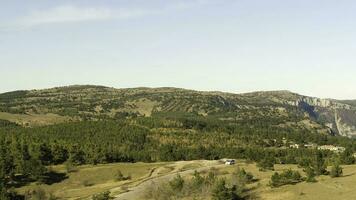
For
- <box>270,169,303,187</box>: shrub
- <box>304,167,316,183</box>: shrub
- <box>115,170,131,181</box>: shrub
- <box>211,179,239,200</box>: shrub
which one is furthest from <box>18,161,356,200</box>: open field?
<box>211,179,239,200</box>: shrub

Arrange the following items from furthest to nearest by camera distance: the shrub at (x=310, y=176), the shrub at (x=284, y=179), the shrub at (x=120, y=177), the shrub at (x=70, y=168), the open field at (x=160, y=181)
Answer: the shrub at (x=70, y=168)
the shrub at (x=120, y=177)
the shrub at (x=310, y=176)
the shrub at (x=284, y=179)
the open field at (x=160, y=181)

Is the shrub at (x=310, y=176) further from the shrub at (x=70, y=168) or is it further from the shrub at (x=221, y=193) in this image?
the shrub at (x=70, y=168)

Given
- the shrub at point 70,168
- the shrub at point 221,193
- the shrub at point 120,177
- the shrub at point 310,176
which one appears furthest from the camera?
the shrub at point 70,168

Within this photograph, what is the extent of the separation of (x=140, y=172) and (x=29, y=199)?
37.7m

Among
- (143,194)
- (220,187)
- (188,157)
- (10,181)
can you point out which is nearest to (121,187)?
(143,194)

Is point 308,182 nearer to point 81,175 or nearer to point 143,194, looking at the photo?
point 143,194

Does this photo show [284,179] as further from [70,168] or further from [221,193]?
[70,168]

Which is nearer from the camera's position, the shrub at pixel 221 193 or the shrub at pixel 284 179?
the shrub at pixel 221 193

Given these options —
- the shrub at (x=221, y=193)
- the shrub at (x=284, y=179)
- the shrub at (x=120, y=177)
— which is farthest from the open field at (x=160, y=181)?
the shrub at (x=221, y=193)

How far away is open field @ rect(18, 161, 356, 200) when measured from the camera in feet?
269

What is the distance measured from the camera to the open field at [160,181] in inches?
3226

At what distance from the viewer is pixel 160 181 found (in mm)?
116562

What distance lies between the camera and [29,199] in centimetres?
10825

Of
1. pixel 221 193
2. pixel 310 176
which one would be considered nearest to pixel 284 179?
pixel 310 176
